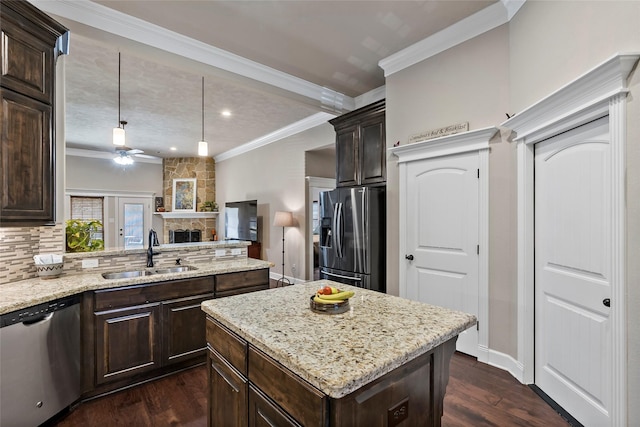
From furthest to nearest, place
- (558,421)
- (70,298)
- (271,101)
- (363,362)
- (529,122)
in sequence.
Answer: (271,101) < (529,122) < (70,298) < (558,421) < (363,362)

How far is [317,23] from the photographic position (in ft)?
9.23

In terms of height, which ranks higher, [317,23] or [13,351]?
[317,23]

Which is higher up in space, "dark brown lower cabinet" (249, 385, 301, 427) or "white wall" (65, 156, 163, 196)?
"white wall" (65, 156, 163, 196)

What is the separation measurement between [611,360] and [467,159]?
181cm

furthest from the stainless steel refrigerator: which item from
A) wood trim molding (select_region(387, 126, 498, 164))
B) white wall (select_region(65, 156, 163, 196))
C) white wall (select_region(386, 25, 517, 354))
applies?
white wall (select_region(65, 156, 163, 196))

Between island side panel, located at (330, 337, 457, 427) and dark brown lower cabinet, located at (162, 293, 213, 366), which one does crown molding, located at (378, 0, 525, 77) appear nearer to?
island side panel, located at (330, 337, 457, 427)

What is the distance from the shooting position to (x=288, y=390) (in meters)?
1.08

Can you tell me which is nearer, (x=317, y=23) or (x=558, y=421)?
(x=558, y=421)

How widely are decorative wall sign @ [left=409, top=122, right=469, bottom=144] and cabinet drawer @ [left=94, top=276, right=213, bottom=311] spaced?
254 centimetres

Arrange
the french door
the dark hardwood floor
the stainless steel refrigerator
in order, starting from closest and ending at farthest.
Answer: the dark hardwood floor < the stainless steel refrigerator < the french door

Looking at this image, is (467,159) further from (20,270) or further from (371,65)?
(20,270)

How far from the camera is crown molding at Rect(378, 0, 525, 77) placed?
104 inches

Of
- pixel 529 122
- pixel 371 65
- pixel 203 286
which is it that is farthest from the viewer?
pixel 371 65

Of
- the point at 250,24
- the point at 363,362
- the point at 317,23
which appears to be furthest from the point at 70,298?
the point at 317,23
